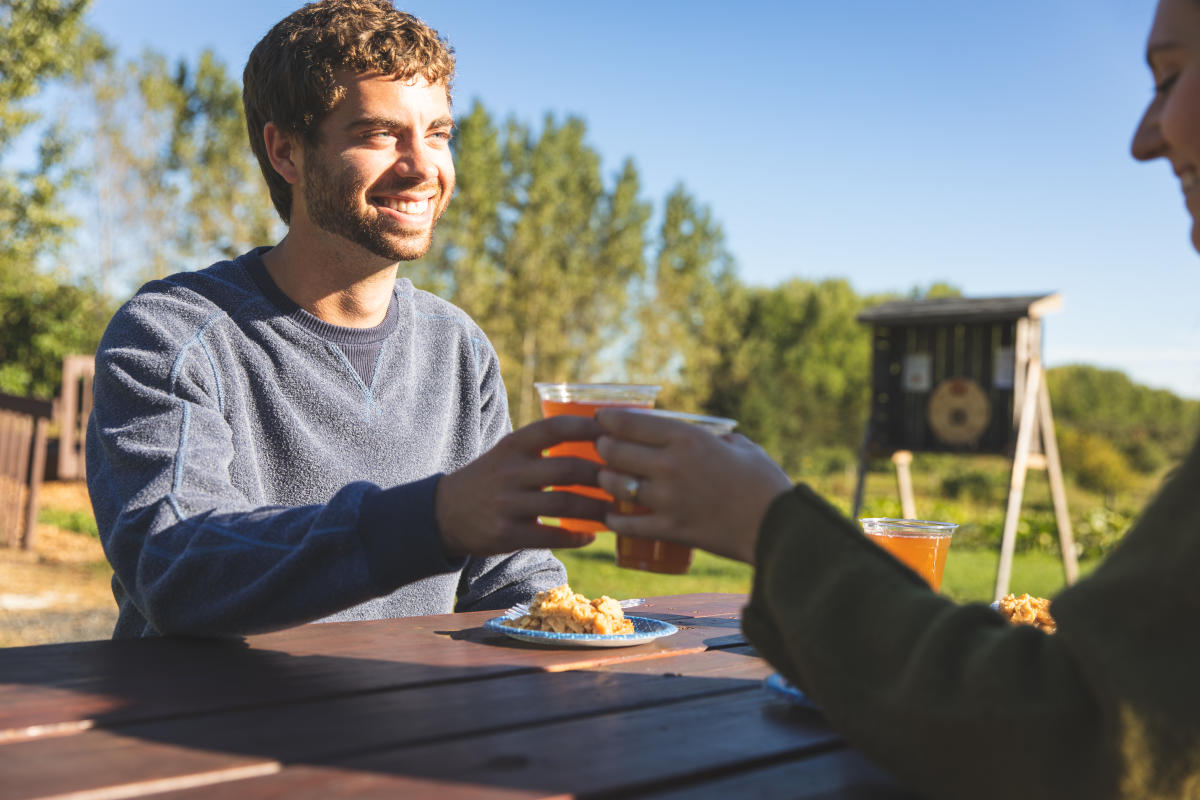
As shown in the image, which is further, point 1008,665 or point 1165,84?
point 1165,84

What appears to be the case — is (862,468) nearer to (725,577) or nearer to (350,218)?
(725,577)

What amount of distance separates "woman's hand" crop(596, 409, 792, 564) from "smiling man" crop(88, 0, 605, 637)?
150 mm

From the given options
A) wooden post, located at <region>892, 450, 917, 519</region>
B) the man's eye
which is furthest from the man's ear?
wooden post, located at <region>892, 450, 917, 519</region>

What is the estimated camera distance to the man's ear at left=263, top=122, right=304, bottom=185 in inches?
112

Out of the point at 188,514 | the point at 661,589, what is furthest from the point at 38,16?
the point at 188,514

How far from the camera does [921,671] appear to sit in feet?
3.29

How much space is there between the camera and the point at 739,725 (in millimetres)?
1427

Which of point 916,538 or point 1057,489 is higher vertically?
point 916,538

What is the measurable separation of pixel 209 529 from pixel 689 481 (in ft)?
3.09

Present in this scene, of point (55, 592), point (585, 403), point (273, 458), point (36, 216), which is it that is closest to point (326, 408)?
point (273, 458)

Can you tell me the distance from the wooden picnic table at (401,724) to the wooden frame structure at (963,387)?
7.45 m

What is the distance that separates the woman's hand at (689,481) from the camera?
119 cm

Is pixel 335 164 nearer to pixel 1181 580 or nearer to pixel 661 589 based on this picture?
pixel 1181 580

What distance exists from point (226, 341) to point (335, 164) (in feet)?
1.93
